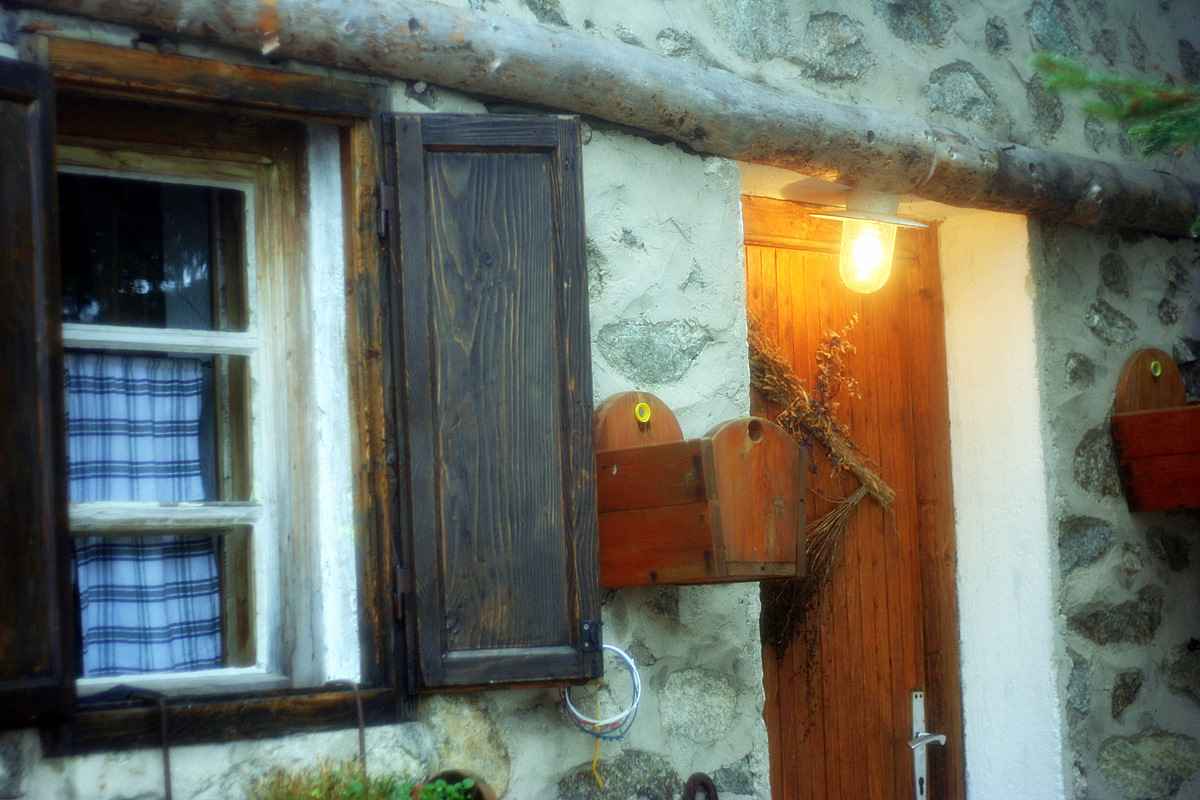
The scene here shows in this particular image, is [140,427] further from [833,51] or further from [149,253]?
[833,51]

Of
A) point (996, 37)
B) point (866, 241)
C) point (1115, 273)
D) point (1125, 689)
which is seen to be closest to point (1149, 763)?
point (1125, 689)

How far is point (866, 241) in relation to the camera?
315 cm

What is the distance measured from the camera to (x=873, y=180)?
304cm

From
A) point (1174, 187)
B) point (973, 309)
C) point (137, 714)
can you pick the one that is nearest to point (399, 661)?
point (137, 714)

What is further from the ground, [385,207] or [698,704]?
[385,207]

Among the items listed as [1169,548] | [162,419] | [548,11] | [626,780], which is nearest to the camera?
A: [162,419]

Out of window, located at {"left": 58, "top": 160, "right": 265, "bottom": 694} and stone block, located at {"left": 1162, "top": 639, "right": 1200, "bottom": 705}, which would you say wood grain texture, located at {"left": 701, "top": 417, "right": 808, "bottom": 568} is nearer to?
window, located at {"left": 58, "top": 160, "right": 265, "bottom": 694}

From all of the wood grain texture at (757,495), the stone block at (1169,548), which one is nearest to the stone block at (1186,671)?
the stone block at (1169,548)

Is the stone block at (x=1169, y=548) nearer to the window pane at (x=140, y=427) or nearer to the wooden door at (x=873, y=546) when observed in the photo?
the wooden door at (x=873, y=546)

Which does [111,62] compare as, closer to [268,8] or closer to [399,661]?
[268,8]

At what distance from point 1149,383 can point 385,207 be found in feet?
7.72

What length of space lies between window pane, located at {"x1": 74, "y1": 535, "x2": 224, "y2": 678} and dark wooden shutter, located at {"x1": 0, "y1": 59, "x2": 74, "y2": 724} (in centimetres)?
31

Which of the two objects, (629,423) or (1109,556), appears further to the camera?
(1109,556)

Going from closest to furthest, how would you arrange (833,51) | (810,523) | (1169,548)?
1. (833,51)
2. (810,523)
3. (1169,548)
